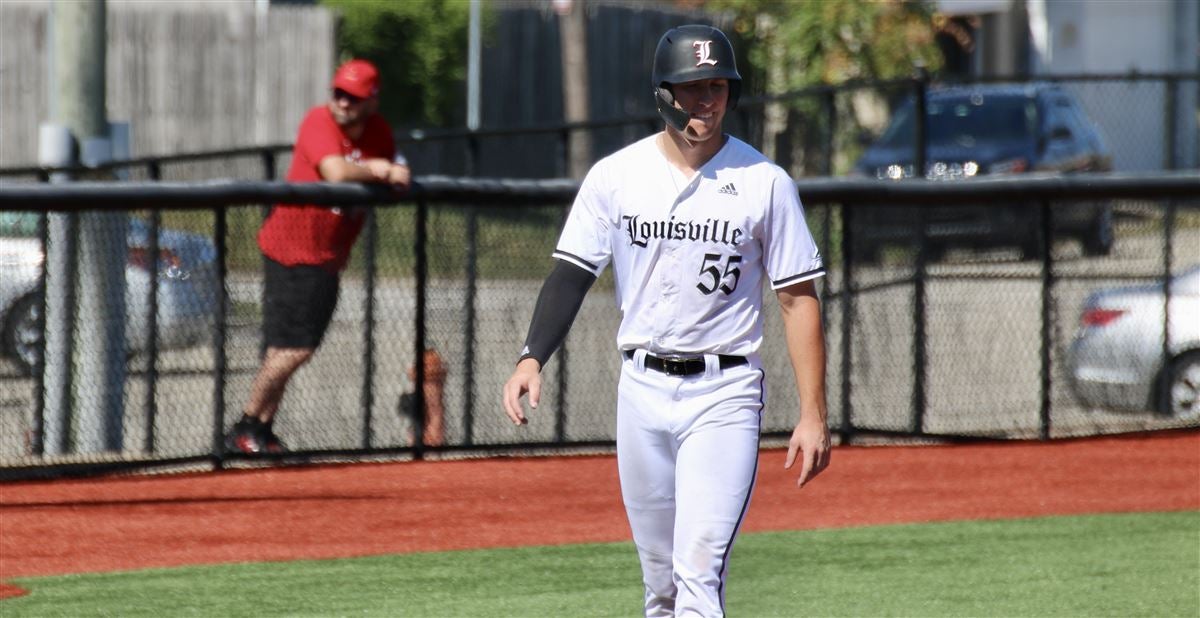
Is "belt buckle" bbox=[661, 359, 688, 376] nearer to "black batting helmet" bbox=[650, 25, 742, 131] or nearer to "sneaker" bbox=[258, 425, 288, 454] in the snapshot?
"black batting helmet" bbox=[650, 25, 742, 131]

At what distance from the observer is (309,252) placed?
897cm

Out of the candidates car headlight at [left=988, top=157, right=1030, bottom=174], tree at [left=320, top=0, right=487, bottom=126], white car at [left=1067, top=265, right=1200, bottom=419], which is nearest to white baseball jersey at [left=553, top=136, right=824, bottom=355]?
white car at [left=1067, top=265, right=1200, bottom=419]

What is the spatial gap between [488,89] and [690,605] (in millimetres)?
22036

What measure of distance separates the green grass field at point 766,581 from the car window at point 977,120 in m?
9.65

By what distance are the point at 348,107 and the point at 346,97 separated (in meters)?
0.06

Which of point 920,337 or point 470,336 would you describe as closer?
point 470,336

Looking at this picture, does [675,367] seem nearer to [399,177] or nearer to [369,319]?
[399,177]

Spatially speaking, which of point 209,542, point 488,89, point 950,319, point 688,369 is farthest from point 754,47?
point 688,369

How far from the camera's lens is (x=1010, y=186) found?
9.96m

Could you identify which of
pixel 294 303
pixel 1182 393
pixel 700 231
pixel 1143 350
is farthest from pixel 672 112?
pixel 1182 393

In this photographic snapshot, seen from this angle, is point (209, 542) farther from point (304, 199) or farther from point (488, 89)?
point (488, 89)

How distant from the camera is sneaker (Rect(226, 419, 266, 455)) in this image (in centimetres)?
897

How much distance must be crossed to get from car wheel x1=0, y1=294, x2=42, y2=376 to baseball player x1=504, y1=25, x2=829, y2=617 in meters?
4.72

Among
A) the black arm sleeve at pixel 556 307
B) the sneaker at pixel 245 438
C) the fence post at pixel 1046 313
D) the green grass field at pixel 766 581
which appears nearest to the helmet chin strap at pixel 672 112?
the black arm sleeve at pixel 556 307
